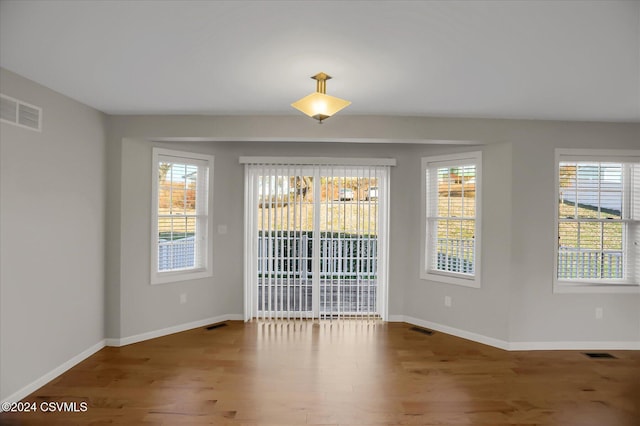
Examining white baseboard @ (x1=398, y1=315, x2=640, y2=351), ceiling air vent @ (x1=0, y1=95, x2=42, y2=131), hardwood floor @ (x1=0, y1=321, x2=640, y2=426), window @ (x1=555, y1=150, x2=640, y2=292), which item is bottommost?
hardwood floor @ (x1=0, y1=321, x2=640, y2=426)

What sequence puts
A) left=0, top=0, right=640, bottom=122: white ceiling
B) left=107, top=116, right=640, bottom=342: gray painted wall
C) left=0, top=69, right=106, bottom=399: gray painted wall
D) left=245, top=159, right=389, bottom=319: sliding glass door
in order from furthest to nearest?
left=245, top=159, right=389, bottom=319: sliding glass door < left=107, top=116, right=640, bottom=342: gray painted wall < left=0, top=69, right=106, bottom=399: gray painted wall < left=0, top=0, right=640, bottom=122: white ceiling

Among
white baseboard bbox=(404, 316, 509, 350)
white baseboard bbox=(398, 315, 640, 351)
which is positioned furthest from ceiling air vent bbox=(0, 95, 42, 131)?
white baseboard bbox=(398, 315, 640, 351)

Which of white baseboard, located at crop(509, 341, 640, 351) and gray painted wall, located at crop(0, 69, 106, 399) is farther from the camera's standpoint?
white baseboard, located at crop(509, 341, 640, 351)

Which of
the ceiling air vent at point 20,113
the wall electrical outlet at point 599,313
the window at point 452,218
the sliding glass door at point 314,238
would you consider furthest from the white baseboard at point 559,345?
the ceiling air vent at point 20,113

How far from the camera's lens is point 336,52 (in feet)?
7.48

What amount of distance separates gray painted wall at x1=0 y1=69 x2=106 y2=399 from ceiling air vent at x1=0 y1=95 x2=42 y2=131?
1.8 inches

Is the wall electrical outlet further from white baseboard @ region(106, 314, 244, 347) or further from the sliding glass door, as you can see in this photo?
white baseboard @ region(106, 314, 244, 347)

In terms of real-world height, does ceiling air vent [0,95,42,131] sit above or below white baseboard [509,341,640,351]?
above

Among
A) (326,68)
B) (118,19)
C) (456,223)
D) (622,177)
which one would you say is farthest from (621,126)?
(118,19)

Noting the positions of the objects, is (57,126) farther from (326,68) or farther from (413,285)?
(413,285)

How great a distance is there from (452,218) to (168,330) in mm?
3769

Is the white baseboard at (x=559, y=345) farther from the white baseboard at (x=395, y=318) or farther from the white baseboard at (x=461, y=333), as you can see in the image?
the white baseboard at (x=395, y=318)

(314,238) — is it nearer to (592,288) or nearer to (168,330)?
(168,330)

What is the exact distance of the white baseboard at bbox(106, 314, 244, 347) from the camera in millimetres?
3824
